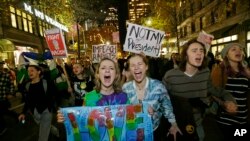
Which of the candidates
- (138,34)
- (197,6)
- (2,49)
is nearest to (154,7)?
(197,6)

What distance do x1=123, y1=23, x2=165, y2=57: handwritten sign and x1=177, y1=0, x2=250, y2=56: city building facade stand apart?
14158 millimetres

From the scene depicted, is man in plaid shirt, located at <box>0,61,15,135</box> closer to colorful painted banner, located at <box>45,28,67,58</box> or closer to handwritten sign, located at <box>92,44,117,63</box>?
colorful painted banner, located at <box>45,28,67,58</box>

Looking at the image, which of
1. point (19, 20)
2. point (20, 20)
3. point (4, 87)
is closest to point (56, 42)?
point (4, 87)

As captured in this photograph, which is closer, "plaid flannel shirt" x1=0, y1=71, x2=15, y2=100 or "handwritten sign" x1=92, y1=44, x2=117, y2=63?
"plaid flannel shirt" x1=0, y1=71, x2=15, y2=100

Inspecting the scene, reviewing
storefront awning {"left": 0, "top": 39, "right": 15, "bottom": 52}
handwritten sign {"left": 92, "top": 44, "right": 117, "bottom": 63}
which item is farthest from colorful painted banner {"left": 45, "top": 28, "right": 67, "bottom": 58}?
storefront awning {"left": 0, "top": 39, "right": 15, "bottom": 52}

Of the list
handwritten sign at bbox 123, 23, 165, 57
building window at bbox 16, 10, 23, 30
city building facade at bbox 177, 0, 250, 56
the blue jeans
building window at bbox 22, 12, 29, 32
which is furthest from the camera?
building window at bbox 22, 12, 29, 32

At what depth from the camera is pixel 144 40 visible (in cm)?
694

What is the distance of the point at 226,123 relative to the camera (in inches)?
180

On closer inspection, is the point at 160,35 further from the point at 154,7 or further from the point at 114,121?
the point at 154,7

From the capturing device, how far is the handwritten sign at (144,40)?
22.7 ft

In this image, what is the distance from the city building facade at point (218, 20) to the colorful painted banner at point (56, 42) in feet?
45.7

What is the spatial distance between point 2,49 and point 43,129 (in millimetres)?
19737

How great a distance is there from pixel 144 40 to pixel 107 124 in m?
3.68

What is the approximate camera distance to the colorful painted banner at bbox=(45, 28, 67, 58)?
27.5 feet
